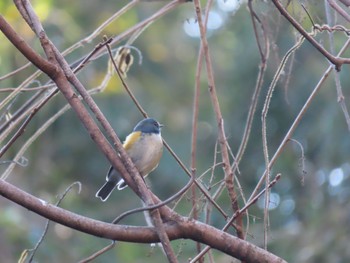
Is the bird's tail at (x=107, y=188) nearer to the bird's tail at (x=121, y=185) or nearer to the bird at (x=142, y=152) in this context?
Answer: the bird at (x=142, y=152)

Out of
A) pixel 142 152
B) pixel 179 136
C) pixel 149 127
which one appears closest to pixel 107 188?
pixel 142 152

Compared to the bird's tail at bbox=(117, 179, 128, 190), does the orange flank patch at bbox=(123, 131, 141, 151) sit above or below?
above

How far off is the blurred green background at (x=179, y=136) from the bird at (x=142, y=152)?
9.66ft

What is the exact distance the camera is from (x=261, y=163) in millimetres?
10297

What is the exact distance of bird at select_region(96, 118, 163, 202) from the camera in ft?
12.9

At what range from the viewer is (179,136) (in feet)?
36.4

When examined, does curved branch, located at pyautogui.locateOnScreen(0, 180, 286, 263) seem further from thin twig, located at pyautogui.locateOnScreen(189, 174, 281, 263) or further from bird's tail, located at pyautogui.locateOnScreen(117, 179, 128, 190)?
bird's tail, located at pyautogui.locateOnScreen(117, 179, 128, 190)

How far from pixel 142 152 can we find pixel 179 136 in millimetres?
7061

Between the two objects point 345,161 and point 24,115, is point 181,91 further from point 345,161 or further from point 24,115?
point 24,115

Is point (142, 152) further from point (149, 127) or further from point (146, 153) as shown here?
point (149, 127)

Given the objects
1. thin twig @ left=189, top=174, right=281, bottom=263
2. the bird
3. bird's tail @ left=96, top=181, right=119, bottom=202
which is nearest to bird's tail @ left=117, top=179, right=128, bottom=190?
the bird

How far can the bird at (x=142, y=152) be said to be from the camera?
3.94 m

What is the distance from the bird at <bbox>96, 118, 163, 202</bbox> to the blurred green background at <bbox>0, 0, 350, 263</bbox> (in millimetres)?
2943

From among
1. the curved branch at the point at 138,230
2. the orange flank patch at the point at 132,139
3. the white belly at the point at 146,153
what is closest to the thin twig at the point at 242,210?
the curved branch at the point at 138,230
